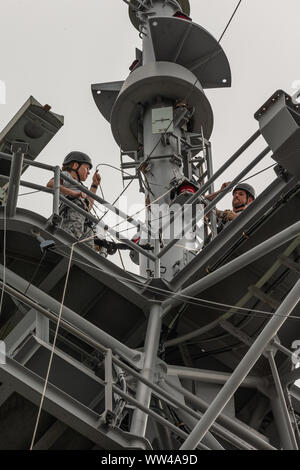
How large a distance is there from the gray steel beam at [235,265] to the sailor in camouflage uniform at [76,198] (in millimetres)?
1410

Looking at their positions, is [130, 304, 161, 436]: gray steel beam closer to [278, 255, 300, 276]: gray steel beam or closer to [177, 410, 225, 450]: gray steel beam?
[177, 410, 225, 450]: gray steel beam

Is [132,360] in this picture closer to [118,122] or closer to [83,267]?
[83,267]

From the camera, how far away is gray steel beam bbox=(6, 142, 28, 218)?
8.77 meters

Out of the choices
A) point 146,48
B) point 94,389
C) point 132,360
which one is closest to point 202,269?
point 132,360

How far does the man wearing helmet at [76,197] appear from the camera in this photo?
10.9m

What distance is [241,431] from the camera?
9445 mm

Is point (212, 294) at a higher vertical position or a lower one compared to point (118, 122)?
lower

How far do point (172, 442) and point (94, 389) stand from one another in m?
1.37

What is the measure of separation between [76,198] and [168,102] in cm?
467

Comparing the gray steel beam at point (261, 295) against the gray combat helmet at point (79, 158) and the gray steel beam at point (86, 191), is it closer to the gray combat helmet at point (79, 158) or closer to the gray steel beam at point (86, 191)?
the gray steel beam at point (86, 191)

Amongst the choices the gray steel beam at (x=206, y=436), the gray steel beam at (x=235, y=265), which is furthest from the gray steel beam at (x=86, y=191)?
the gray steel beam at (x=206, y=436)

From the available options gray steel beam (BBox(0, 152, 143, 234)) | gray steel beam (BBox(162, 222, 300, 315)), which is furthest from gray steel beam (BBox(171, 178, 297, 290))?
gray steel beam (BBox(0, 152, 143, 234))

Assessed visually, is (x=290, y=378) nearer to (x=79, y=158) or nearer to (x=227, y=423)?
(x=227, y=423)

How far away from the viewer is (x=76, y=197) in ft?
36.8
